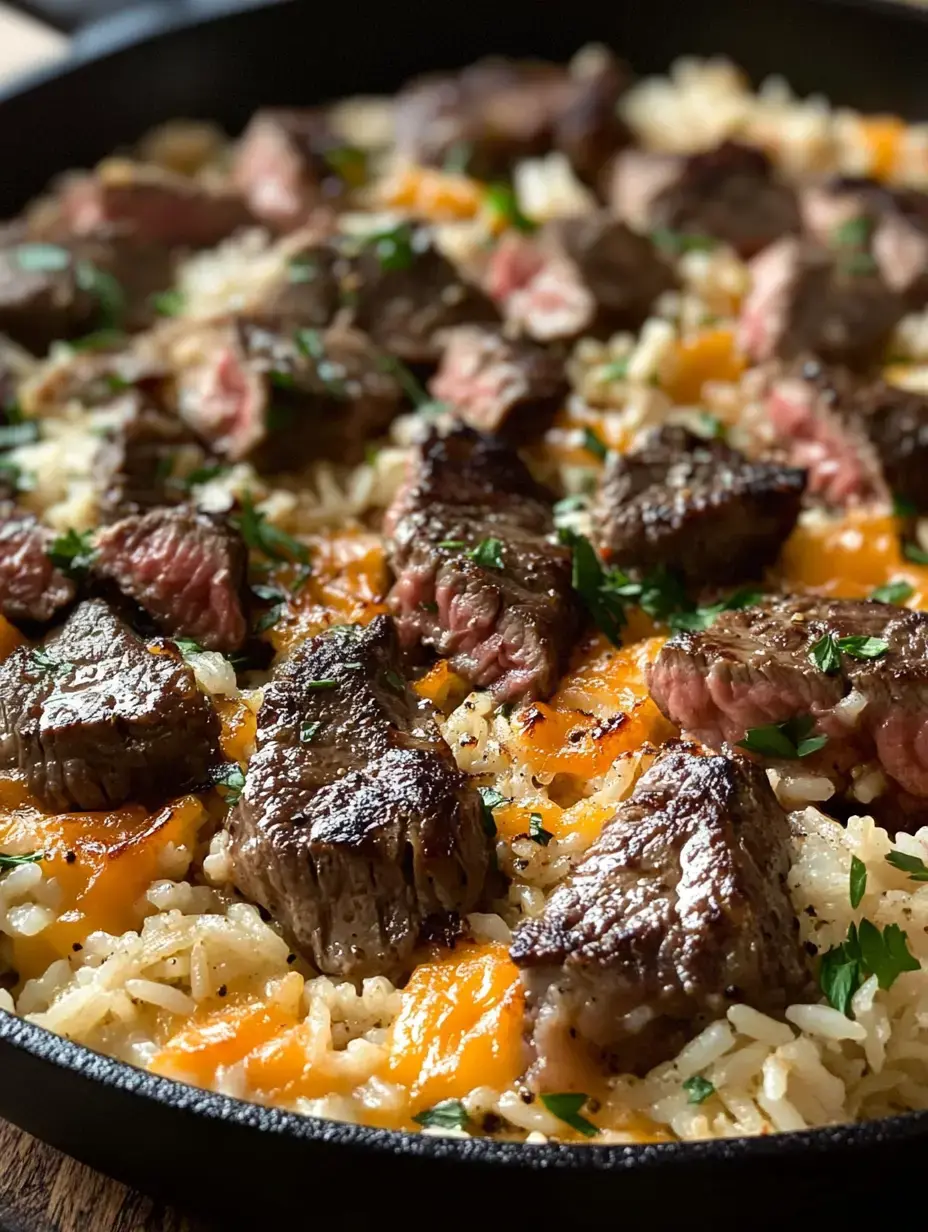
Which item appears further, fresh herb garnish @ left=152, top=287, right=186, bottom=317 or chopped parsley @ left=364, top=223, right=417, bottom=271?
fresh herb garnish @ left=152, top=287, right=186, bottom=317

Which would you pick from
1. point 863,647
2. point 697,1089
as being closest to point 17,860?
point 697,1089

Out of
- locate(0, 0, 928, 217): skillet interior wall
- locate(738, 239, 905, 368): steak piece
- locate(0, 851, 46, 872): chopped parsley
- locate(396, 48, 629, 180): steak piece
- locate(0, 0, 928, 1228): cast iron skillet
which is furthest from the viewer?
locate(0, 0, 928, 217): skillet interior wall

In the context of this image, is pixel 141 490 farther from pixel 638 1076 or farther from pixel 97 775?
pixel 638 1076

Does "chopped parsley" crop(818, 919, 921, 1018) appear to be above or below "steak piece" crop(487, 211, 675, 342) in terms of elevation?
below

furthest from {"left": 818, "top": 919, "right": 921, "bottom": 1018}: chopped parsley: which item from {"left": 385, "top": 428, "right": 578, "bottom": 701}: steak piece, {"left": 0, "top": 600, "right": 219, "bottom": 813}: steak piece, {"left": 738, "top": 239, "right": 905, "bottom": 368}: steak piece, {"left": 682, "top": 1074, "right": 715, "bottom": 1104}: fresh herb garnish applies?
{"left": 738, "top": 239, "right": 905, "bottom": 368}: steak piece

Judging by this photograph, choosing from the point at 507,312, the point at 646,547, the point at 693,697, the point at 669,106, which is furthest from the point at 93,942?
the point at 669,106

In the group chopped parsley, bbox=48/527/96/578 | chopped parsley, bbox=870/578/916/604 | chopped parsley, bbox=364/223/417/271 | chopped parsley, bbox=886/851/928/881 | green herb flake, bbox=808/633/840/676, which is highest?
chopped parsley, bbox=364/223/417/271

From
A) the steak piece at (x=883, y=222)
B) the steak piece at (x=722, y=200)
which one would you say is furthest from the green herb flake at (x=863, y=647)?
the steak piece at (x=722, y=200)

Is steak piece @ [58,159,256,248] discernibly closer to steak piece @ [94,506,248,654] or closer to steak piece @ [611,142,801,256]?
steak piece @ [611,142,801,256]
